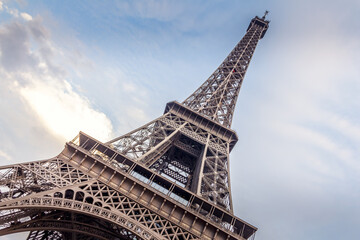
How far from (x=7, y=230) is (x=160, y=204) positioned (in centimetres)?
850

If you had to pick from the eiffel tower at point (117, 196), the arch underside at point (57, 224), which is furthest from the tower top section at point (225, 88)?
the arch underside at point (57, 224)

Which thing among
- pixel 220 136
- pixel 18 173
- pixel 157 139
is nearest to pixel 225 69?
pixel 220 136

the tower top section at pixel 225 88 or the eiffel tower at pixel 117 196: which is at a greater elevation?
the tower top section at pixel 225 88

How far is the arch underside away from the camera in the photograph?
526 inches

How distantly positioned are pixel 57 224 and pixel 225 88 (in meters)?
25.8

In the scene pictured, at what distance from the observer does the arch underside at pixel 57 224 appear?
13351 mm

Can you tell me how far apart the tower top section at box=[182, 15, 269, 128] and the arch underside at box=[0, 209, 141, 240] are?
52.3ft

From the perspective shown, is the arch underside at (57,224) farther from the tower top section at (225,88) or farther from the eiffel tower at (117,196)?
the tower top section at (225,88)

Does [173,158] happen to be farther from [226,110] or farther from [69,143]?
[69,143]

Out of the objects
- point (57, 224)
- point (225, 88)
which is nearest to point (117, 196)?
point (57, 224)

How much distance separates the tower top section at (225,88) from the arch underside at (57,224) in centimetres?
1595

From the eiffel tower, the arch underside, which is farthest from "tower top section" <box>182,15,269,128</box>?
the arch underside

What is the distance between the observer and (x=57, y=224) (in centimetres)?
1559

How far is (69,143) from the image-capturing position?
17125mm
